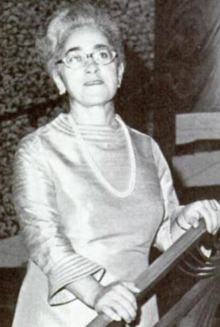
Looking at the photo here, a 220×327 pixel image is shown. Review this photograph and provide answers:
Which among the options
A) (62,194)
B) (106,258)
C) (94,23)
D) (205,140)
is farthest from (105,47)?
(205,140)

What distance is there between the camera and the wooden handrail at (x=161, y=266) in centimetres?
137

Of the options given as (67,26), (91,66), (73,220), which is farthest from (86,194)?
(67,26)

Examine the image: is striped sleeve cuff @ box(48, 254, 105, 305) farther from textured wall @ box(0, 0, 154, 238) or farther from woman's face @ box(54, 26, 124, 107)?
textured wall @ box(0, 0, 154, 238)

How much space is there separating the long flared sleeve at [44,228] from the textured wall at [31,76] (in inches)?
128

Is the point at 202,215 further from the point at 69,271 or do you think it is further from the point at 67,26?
the point at 67,26

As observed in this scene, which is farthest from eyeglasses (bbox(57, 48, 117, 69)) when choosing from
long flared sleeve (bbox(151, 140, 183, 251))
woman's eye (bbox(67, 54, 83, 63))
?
long flared sleeve (bbox(151, 140, 183, 251))

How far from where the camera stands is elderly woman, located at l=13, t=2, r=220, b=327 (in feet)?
5.14

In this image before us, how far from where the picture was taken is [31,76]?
16.1ft

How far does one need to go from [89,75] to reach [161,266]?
46 cm

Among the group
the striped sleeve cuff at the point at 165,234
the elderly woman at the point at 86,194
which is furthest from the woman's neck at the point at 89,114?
the striped sleeve cuff at the point at 165,234

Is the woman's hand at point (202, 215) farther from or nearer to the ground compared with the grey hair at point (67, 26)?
nearer to the ground

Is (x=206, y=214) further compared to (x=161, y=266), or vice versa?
(x=206, y=214)

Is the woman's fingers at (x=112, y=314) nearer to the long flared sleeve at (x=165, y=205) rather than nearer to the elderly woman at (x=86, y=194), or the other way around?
the elderly woman at (x=86, y=194)

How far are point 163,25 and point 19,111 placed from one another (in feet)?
3.37
